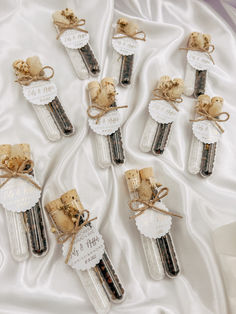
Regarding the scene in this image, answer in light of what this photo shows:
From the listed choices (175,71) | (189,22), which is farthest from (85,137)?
(189,22)

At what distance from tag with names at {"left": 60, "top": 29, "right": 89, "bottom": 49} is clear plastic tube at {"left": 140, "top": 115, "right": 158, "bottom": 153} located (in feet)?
2.08

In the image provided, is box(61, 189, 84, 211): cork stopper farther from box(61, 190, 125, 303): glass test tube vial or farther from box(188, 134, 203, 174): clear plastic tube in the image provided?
box(188, 134, 203, 174): clear plastic tube

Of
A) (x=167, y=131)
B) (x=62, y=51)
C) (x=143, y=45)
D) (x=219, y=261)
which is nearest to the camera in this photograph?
(x=219, y=261)

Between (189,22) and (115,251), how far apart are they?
5.38 feet

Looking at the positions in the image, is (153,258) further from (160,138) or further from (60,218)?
(160,138)

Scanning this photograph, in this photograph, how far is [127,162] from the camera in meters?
1.86

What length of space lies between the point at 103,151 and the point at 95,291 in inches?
27.8

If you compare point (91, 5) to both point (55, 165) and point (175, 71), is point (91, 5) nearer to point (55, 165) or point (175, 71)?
point (175, 71)

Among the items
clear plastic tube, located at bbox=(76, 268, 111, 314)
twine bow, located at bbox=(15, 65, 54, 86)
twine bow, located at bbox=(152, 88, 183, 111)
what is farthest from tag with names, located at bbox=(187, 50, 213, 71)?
clear plastic tube, located at bbox=(76, 268, 111, 314)

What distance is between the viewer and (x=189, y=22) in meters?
2.32

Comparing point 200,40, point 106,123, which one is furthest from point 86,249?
point 200,40

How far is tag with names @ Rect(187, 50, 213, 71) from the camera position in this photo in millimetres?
2107

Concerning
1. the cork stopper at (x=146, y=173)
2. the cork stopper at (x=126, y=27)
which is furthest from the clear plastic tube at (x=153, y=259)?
the cork stopper at (x=126, y=27)

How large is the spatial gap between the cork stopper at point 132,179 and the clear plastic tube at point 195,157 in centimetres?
34
